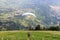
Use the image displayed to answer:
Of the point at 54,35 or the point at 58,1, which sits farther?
the point at 58,1

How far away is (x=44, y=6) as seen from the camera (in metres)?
128

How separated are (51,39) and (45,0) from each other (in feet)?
333

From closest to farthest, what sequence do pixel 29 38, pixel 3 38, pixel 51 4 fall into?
pixel 29 38
pixel 3 38
pixel 51 4

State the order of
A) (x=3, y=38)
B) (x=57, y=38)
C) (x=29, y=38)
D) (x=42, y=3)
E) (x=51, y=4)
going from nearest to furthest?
(x=29, y=38) → (x=3, y=38) → (x=57, y=38) → (x=51, y=4) → (x=42, y=3)

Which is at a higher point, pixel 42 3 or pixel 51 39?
pixel 42 3

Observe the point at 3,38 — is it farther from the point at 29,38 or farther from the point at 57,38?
the point at 57,38

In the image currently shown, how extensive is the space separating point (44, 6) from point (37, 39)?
331 ft

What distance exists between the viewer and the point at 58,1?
12312cm

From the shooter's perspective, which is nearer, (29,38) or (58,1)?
(29,38)

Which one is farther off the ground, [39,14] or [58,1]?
[58,1]

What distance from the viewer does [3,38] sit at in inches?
1140

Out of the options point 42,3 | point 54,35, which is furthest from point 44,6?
point 54,35

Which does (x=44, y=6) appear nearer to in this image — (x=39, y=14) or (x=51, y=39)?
(x=39, y=14)

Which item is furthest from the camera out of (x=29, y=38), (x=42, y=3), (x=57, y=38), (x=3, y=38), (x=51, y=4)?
(x=42, y=3)
